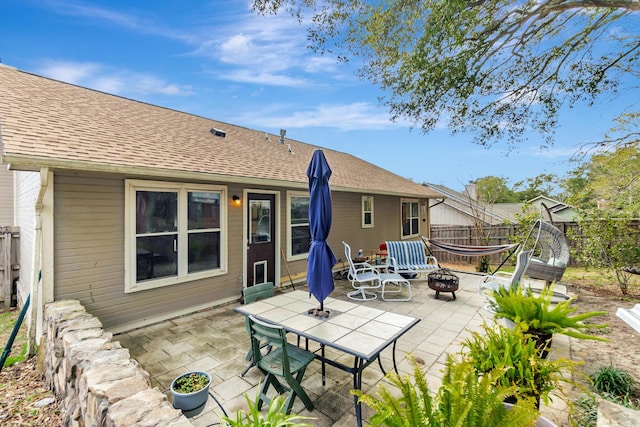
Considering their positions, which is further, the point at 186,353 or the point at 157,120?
the point at 157,120

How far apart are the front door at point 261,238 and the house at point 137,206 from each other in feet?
0.08

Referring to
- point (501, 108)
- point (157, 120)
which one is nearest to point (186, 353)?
point (157, 120)

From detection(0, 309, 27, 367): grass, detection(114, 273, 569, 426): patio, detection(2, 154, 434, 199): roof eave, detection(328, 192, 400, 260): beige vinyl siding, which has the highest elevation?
detection(2, 154, 434, 199): roof eave

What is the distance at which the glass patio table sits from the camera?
2379 millimetres

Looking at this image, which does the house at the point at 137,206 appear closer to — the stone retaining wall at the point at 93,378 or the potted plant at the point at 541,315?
the stone retaining wall at the point at 93,378

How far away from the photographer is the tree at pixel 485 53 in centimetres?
487

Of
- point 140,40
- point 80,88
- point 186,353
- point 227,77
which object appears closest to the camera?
point 186,353

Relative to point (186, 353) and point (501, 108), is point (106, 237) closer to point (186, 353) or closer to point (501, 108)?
Answer: point (186, 353)

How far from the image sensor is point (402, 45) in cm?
524

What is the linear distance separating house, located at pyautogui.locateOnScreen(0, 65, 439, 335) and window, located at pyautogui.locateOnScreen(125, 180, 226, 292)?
0.02 meters

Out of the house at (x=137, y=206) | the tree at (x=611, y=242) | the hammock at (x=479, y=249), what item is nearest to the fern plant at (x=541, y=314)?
the house at (x=137, y=206)

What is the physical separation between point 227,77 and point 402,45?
8365 mm

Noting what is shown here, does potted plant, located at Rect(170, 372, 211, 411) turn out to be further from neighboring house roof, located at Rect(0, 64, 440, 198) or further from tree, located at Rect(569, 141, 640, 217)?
tree, located at Rect(569, 141, 640, 217)

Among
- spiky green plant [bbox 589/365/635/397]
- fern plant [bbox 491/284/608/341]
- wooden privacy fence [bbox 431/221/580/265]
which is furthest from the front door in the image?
wooden privacy fence [bbox 431/221/580/265]
